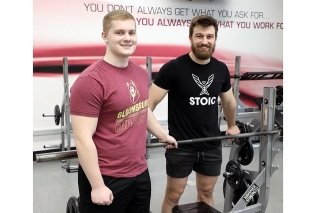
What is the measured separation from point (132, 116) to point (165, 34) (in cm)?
367

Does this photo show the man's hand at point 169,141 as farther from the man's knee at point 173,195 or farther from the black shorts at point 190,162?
the man's knee at point 173,195

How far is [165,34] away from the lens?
5.04 meters

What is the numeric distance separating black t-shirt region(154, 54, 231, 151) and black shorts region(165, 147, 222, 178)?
5cm

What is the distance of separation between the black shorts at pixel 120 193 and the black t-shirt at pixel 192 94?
65cm

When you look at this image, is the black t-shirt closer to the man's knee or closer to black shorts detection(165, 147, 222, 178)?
black shorts detection(165, 147, 222, 178)

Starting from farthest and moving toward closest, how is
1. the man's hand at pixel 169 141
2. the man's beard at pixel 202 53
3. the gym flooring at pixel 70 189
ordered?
1. the gym flooring at pixel 70 189
2. the man's beard at pixel 202 53
3. the man's hand at pixel 169 141

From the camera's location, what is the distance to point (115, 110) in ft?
4.79

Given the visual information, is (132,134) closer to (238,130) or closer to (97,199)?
(97,199)

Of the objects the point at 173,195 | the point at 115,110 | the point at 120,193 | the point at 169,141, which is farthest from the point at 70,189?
the point at 115,110

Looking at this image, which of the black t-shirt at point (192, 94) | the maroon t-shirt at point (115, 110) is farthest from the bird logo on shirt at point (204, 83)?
the maroon t-shirt at point (115, 110)

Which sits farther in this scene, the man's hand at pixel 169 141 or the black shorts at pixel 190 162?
the black shorts at pixel 190 162

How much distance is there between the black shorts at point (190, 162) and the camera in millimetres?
2266

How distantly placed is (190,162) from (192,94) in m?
0.46

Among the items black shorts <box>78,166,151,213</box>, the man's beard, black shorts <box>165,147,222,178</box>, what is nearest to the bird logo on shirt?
the man's beard
